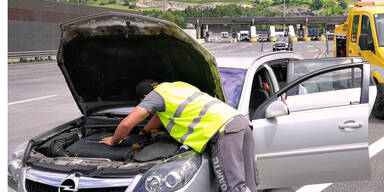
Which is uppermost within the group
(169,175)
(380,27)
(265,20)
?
(265,20)

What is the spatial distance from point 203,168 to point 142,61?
140 centimetres

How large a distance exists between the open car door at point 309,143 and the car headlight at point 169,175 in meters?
1.00

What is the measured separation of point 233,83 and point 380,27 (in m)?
7.22

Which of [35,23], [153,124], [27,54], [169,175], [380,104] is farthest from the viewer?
[35,23]

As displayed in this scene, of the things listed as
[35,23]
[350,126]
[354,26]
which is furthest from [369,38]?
[35,23]

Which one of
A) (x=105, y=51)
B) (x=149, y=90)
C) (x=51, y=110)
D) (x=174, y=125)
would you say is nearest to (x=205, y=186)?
(x=174, y=125)

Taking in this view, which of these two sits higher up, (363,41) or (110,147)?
(363,41)

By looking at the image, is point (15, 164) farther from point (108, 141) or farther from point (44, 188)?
point (108, 141)

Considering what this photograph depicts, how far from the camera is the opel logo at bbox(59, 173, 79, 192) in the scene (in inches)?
127

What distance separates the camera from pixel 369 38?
10.6 metres

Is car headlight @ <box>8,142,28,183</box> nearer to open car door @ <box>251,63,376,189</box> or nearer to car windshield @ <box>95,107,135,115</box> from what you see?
car windshield @ <box>95,107,135,115</box>
